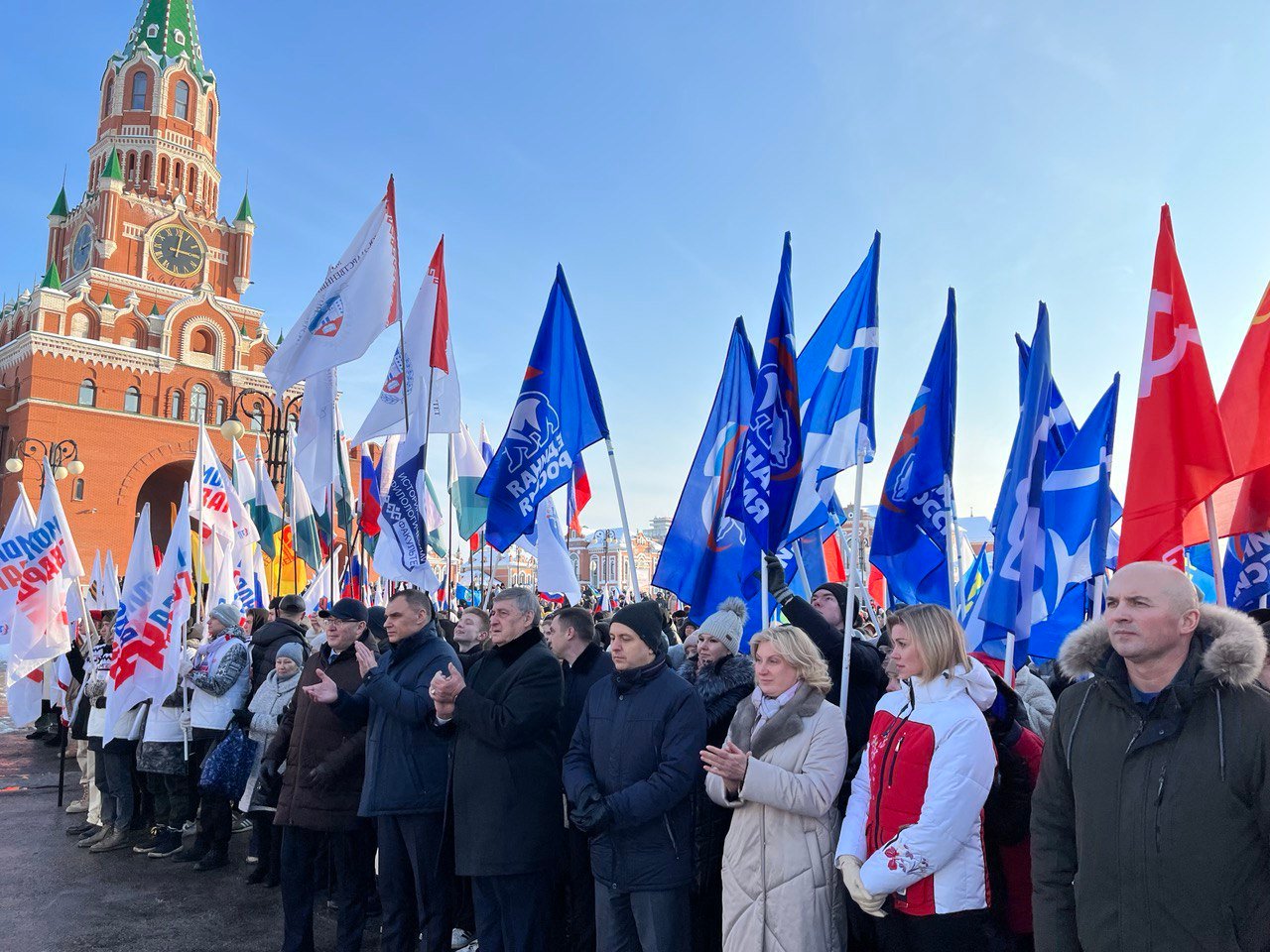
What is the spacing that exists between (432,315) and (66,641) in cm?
534

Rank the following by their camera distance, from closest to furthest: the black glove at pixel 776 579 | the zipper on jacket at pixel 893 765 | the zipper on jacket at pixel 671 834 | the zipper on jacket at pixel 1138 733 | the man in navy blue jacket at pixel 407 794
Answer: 1. the zipper on jacket at pixel 1138 733
2. the zipper on jacket at pixel 893 765
3. the zipper on jacket at pixel 671 834
4. the black glove at pixel 776 579
5. the man in navy blue jacket at pixel 407 794

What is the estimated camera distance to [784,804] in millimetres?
3713

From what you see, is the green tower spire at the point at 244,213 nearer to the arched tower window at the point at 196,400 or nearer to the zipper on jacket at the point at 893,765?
the arched tower window at the point at 196,400

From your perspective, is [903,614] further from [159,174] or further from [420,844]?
[159,174]

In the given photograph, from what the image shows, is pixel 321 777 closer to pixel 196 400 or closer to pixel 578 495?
pixel 578 495

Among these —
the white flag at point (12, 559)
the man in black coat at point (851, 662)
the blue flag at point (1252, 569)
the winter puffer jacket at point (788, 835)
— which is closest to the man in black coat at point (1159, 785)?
the winter puffer jacket at point (788, 835)

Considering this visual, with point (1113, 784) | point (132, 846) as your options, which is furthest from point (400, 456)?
point (1113, 784)

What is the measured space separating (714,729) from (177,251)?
54671mm

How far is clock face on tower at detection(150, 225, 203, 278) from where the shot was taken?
49.6 metres

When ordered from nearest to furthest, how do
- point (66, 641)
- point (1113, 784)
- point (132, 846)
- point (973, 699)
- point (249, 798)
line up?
point (1113, 784)
point (973, 699)
point (249, 798)
point (132, 846)
point (66, 641)

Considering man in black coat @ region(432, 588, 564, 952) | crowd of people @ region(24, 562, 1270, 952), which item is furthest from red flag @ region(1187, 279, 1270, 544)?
man in black coat @ region(432, 588, 564, 952)

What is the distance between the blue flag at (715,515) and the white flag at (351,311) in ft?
10.1

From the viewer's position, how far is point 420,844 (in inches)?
202

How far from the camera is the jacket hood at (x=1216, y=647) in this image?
2559 mm
